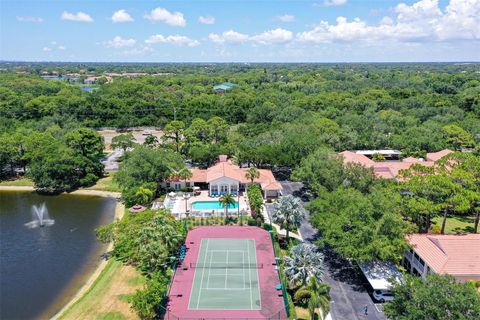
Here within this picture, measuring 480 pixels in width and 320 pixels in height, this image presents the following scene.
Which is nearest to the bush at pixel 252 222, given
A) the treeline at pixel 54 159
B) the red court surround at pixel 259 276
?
the red court surround at pixel 259 276

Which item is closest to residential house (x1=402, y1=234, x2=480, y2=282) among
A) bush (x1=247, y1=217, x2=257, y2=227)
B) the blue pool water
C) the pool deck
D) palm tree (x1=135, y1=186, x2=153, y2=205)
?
bush (x1=247, y1=217, x2=257, y2=227)

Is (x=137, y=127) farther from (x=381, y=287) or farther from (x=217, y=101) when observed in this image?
(x=381, y=287)

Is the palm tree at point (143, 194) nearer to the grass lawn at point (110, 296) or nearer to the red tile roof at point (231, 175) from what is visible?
the red tile roof at point (231, 175)

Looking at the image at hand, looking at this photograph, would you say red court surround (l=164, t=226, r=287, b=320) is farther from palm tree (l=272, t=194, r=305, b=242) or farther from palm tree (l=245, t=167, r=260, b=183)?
palm tree (l=245, t=167, r=260, b=183)

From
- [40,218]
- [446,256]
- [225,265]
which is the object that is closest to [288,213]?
[225,265]

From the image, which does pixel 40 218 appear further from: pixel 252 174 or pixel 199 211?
pixel 252 174

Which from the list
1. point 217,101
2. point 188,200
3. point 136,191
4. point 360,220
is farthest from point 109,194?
point 217,101
